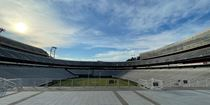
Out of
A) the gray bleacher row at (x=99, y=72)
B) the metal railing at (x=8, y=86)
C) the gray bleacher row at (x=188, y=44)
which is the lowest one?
the gray bleacher row at (x=99, y=72)

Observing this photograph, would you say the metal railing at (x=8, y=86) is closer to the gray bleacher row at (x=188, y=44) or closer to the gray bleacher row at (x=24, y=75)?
the gray bleacher row at (x=24, y=75)

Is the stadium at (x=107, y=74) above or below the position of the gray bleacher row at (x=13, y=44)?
below

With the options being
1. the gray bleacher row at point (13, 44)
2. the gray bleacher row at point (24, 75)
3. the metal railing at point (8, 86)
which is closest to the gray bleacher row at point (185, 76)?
the gray bleacher row at point (24, 75)

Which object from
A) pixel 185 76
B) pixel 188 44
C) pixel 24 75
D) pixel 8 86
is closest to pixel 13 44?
pixel 24 75

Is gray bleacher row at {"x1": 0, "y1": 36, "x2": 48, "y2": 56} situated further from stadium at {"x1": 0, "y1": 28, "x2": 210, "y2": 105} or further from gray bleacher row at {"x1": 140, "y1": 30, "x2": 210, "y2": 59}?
gray bleacher row at {"x1": 140, "y1": 30, "x2": 210, "y2": 59}

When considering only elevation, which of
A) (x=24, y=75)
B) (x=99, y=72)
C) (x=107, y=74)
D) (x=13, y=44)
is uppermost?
(x=13, y=44)

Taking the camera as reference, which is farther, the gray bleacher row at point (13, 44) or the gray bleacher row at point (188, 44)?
the gray bleacher row at point (13, 44)

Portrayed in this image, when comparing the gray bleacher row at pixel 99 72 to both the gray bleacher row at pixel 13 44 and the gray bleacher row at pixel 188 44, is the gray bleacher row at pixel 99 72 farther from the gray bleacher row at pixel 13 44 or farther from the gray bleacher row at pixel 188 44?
the gray bleacher row at pixel 13 44

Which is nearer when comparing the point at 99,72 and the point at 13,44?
the point at 13,44

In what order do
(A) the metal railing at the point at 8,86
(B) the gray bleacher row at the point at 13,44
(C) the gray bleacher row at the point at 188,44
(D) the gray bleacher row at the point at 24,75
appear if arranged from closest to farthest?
(A) the metal railing at the point at 8,86, (D) the gray bleacher row at the point at 24,75, (C) the gray bleacher row at the point at 188,44, (B) the gray bleacher row at the point at 13,44

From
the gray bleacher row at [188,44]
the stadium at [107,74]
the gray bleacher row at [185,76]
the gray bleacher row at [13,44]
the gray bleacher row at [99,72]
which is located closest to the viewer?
the stadium at [107,74]

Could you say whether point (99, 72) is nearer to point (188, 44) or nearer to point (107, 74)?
point (107, 74)

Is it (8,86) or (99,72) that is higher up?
(8,86)

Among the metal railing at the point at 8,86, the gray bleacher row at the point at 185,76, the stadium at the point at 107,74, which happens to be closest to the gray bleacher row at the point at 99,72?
the stadium at the point at 107,74
